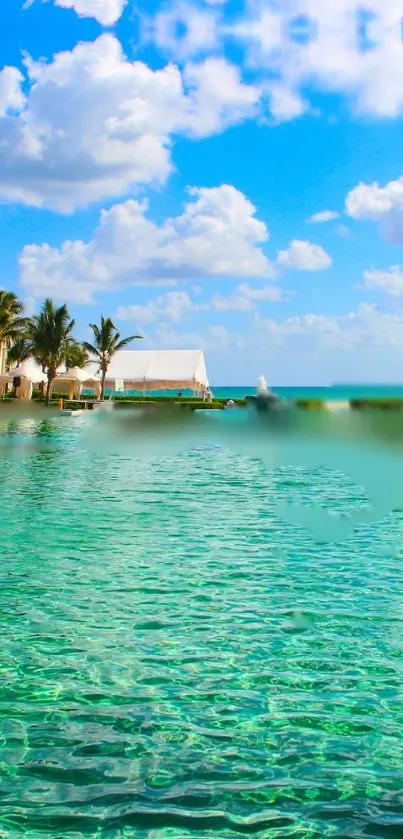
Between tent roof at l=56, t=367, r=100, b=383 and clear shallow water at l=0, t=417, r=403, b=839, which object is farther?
tent roof at l=56, t=367, r=100, b=383

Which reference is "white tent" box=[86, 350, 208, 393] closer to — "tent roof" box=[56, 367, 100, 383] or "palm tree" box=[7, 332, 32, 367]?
"tent roof" box=[56, 367, 100, 383]

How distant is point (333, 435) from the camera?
94.1 ft

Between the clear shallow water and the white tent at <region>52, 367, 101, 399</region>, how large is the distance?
40917mm

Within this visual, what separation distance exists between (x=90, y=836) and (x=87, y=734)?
91 centimetres

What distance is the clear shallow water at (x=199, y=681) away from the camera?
3373mm

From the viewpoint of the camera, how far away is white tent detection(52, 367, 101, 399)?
50.5 m

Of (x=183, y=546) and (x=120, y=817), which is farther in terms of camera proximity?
(x=183, y=546)

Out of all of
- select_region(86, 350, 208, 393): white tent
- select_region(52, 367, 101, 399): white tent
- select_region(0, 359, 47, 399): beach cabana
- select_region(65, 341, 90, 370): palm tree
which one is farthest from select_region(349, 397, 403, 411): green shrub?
select_region(0, 359, 47, 399): beach cabana

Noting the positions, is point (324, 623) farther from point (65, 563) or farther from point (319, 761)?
point (65, 563)

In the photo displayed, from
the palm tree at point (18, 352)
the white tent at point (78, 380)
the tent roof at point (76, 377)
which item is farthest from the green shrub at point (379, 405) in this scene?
the palm tree at point (18, 352)

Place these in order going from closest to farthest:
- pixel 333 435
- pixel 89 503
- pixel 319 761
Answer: pixel 319 761 → pixel 89 503 → pixel 333 435

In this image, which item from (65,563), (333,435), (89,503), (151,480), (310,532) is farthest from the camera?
(333,435)

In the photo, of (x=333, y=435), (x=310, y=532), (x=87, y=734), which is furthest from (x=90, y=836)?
(x=333, y=435)

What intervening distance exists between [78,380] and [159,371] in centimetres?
610
